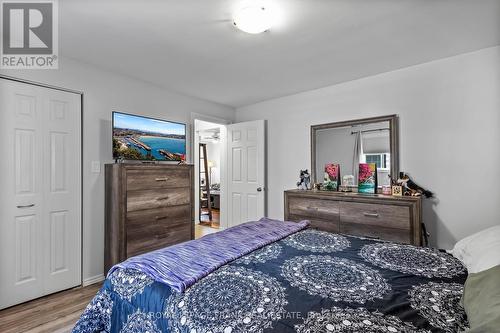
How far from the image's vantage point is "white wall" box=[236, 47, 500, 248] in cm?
242

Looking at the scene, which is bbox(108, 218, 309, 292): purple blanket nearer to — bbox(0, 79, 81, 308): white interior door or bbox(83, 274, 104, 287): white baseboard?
bbox(0, 79, 81, 308): white interior door

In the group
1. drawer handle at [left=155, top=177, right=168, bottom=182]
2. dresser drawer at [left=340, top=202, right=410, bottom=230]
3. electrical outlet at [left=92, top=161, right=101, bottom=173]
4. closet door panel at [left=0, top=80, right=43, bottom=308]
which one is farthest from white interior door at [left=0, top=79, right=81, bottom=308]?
dresser drawer at [left=340, top=202, right=410, bottom=230]

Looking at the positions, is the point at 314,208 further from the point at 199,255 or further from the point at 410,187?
the point at 199,255

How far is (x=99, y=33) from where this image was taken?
2.14 metres

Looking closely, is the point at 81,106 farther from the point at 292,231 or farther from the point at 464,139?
the point at 464,139

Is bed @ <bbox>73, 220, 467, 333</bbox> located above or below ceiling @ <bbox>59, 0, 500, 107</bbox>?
below

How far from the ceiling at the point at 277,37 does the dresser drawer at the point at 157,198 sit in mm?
1447

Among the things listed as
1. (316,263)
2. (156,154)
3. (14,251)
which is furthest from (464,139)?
(14,251)

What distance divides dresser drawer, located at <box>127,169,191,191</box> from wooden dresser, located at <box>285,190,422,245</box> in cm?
143

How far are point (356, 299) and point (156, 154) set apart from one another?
9.56 feet

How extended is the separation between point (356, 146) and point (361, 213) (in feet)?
3.17

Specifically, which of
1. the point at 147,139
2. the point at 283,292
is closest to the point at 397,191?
the point at 283,292

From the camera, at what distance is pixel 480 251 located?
1304 mm

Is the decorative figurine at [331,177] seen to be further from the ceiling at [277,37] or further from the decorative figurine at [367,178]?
the ceiling at [277,37]
